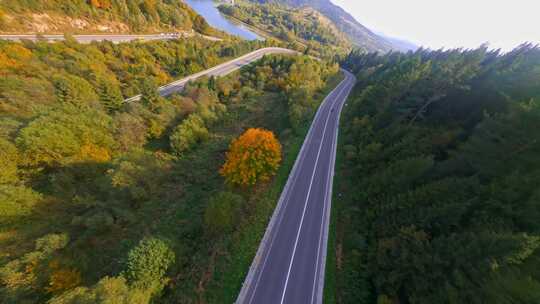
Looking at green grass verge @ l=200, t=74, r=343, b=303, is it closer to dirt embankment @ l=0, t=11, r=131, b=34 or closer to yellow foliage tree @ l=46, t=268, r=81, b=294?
yellow foliage tree @ l=46, t=268, r=81, b=294

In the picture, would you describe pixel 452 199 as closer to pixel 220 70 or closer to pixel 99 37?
pixel 220 70

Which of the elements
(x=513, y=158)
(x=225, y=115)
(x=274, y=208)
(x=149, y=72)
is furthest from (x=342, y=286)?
(x=149, y=72)

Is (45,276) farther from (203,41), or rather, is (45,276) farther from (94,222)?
(203,41)

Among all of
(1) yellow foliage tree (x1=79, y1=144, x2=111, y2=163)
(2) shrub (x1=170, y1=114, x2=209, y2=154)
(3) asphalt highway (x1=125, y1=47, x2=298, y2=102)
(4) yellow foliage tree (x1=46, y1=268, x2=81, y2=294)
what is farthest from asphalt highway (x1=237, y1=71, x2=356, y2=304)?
(3) asphalt highway (x1=125, y1=47, x2=298, y2=102)

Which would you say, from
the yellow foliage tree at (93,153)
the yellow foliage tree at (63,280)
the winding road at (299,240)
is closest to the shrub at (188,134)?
the yellow foliage tree at (93,153)

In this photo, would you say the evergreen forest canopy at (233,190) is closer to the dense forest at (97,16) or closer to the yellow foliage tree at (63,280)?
the yellow foliage tree at (63,280)

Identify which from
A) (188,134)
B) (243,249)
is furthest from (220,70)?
(243,249)
